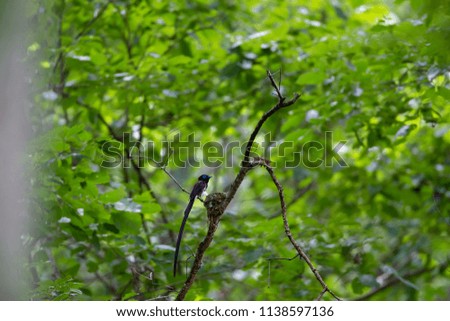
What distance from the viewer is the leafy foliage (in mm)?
3805

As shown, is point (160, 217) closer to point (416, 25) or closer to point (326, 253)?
point (326, 253)

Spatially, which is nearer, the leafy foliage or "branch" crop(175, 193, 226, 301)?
"branch" crop(175, 193, 226, 301)

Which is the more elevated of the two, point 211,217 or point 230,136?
point 211,217

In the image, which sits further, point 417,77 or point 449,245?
point 449,245

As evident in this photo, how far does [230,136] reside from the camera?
7285mm

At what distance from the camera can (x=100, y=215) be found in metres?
3.75

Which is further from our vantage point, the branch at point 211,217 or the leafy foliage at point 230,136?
the leafy foliage at point 230,136

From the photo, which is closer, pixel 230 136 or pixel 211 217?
pixel 211 217

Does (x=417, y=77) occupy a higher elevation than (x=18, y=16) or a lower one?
lower

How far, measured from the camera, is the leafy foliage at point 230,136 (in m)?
3.80
